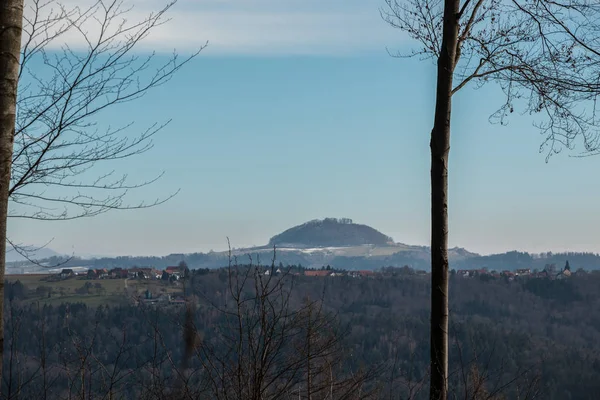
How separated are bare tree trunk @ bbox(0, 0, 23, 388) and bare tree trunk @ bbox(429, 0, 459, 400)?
3.04m

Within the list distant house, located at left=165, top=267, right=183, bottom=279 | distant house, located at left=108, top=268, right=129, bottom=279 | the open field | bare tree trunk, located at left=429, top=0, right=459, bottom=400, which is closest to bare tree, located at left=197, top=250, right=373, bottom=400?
bare tree trunk, located at left=429, top=0, right=459, bottom=400

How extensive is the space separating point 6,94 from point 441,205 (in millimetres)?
3185

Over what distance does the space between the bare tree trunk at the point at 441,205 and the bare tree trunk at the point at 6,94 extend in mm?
3040

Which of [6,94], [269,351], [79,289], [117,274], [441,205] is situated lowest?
[79,289]

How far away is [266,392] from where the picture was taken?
512 centimetres

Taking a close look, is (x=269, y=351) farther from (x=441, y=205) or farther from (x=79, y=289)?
(x=79, y=289)

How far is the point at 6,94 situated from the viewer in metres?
3.90

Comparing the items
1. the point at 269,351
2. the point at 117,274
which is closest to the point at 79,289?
the point at 117,274

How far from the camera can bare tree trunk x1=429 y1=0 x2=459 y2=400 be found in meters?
5.69

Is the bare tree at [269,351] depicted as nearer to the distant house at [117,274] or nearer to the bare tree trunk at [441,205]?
the bare tree trunk at [441,205]

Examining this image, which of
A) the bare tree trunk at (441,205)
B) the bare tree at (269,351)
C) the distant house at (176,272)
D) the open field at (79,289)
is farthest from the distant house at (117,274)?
the bare tree at (269,351)

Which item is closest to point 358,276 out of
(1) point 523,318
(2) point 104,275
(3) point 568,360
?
(1) point 523,318

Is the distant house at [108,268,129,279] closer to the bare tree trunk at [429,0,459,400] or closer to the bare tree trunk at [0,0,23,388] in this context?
the bare tree trunk at [429,0,459,400]

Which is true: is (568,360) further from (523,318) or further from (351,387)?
(351,387)
